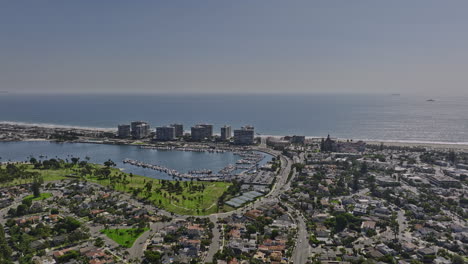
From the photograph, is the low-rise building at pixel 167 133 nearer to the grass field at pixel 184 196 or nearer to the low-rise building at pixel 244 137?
the low-rise building at pixel 244 137

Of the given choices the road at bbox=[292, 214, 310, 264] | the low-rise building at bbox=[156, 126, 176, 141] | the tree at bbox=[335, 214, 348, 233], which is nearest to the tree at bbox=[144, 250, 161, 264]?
the road at bbox=[292, 214, 310, 264]

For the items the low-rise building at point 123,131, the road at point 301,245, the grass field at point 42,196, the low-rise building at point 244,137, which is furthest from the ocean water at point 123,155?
the road at point 301,245

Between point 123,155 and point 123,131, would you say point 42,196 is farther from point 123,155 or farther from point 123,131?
point 123,131

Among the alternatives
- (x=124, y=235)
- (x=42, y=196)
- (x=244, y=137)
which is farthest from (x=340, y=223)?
(x=244, y=137)

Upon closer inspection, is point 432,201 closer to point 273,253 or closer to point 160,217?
point 273,253

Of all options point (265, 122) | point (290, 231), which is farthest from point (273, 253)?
point (265, 122)

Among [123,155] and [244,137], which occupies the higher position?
[244,137]

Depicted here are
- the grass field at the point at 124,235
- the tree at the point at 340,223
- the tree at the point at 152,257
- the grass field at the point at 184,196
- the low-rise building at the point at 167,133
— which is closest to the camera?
the tree at the point at 152,257
